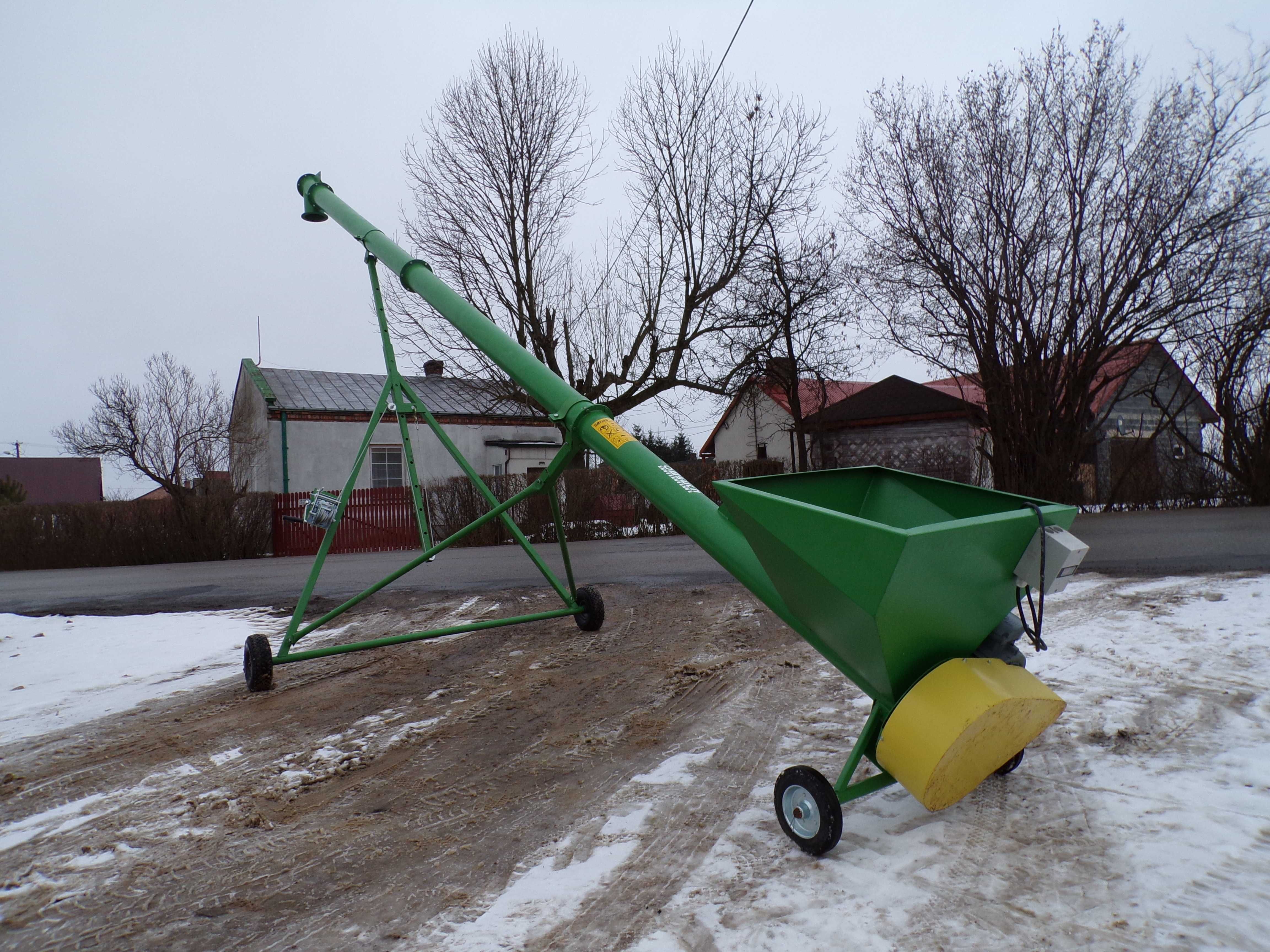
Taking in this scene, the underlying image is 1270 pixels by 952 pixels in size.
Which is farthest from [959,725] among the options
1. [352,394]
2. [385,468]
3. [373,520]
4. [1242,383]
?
[352,394]

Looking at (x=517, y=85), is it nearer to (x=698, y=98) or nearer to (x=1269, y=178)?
(x=698, y=98)

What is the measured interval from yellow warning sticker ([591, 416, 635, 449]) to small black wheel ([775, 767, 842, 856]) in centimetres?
156

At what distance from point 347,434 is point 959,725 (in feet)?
79.5

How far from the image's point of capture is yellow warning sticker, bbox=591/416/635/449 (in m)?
3.21

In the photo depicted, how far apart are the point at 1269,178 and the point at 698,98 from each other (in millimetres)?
11578

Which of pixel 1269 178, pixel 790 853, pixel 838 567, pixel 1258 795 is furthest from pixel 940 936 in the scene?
pixel 1269 178

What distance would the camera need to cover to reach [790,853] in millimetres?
2035

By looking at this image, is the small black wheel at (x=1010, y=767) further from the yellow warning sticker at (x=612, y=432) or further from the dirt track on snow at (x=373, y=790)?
the yellow warning sticker at (x=612, y=432)

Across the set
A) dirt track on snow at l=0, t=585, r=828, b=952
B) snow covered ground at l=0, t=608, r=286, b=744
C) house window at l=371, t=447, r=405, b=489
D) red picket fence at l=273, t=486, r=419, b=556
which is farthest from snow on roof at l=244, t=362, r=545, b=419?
dirt track on snow at l=0, t=585, r=828, b=952

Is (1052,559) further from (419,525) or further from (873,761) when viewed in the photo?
(419,525)

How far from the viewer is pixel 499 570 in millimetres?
9688

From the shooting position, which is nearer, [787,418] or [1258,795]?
[1258,795]

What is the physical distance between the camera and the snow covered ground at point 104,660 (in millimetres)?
3947

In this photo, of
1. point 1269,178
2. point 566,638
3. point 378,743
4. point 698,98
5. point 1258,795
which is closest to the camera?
point 1258,795
